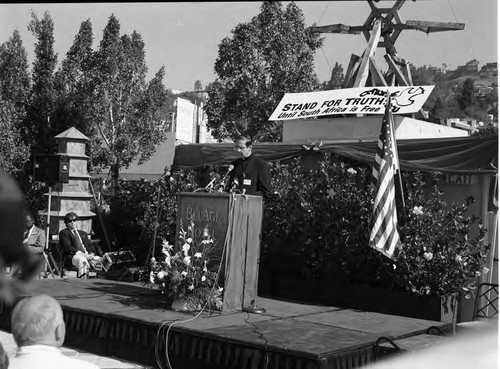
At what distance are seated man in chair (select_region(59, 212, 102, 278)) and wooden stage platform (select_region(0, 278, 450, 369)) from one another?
3.03 m

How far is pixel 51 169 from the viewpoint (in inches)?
434

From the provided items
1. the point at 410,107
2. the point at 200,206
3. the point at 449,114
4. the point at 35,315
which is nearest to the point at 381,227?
the point at 200,206

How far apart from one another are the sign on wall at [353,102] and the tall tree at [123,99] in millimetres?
8619

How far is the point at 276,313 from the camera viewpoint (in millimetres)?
5812

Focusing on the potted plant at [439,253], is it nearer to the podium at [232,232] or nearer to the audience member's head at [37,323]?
the podium at [232,232]

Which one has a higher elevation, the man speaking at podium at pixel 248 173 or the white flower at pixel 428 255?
the man speaking at podium at pixel 248 173

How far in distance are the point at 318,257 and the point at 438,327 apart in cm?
188

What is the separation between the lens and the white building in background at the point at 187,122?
1423 inches

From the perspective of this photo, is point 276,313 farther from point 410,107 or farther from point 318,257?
point 410,107

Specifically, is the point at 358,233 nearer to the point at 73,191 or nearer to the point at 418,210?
the point at 418,210

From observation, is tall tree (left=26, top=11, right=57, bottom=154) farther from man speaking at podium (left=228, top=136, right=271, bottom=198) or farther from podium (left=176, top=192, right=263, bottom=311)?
podium (left=176, top=192, right=263, bottom=311)

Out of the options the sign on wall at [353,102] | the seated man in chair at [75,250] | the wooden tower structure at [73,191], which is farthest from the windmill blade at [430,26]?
the seated man in chair at [75,250]

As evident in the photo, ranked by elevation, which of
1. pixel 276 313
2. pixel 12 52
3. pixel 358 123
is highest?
pixel 12 52

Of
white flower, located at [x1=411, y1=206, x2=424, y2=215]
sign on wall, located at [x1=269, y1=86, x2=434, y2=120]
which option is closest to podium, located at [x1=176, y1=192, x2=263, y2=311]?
white flower, located at [x1=411, y1=206, x2=424, y2=215]
